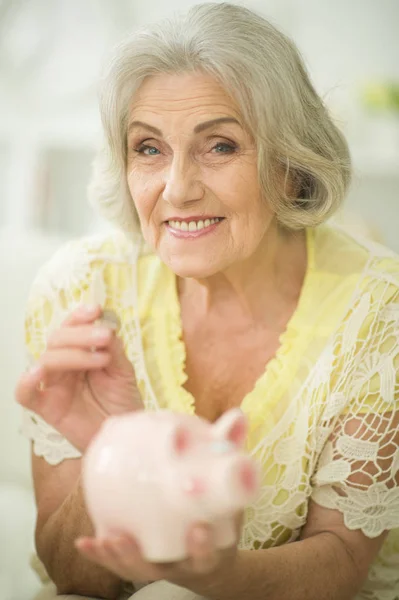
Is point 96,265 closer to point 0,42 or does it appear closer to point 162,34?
point 162,34

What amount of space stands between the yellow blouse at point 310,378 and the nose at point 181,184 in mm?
305

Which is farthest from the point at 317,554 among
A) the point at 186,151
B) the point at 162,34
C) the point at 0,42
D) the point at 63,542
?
the point at 0,42

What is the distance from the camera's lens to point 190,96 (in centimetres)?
114

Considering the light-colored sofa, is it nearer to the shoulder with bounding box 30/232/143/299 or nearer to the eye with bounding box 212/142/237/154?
the shoulder with bounding box 30/232/143/299

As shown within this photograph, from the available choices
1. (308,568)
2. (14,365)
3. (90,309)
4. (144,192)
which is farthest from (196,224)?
(14,365)

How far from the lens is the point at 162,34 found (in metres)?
1.16

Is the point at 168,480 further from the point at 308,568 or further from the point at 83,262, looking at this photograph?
the point at 83,262

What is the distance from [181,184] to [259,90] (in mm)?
184

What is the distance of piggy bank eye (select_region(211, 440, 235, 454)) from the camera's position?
2.44 feet

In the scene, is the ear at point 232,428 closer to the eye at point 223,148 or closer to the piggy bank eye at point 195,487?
the piggy bank eye at point 195,487

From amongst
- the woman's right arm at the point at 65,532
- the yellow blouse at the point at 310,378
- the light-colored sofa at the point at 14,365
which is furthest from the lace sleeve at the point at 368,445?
the light-colored sofa at the point at 14,365

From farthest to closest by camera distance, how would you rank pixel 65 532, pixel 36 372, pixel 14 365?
pixel 14 365
pixel 65 532
pixel 36 372

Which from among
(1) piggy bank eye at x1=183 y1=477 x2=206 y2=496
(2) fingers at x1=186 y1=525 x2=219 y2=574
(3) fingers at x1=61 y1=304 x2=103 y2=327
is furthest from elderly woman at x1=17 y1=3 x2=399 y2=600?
(1) piggy bank eye at x1=183 y1=477 x2=206 y2=496

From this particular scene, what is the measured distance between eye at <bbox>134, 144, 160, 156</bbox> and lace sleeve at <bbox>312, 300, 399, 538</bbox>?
47 cm
